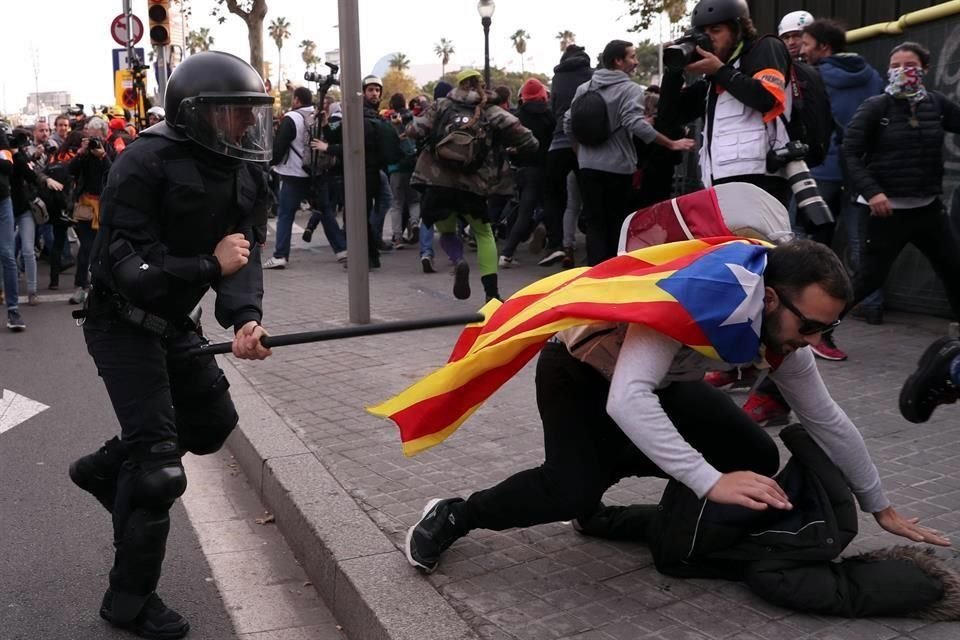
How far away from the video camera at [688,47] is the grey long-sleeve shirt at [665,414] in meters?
2.51

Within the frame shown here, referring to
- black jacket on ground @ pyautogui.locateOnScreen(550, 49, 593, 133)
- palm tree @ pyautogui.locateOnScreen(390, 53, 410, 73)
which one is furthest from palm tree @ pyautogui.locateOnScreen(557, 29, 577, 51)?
palm tree @ pyautogui.locateOnScreen(390, 53, 410, 73)

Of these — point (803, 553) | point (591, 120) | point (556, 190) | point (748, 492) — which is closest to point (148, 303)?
point (748, 492)

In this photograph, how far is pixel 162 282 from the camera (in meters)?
3.31

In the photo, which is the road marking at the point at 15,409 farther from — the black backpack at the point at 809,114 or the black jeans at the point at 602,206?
the black backpack at the point at 809,114

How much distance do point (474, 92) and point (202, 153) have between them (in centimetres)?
542

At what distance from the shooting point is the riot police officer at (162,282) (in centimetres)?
338

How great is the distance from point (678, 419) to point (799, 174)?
2493 millimetres

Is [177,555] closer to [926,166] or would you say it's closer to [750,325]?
[750,325]

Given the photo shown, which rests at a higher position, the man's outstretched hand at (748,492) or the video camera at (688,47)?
the video camera at (688,47)

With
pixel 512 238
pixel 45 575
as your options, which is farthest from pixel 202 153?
pixel 512 238

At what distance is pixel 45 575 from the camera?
13.2 ft

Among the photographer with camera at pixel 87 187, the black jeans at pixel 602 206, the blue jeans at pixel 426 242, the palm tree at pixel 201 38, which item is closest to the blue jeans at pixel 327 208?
the blue jeans at pixel 426 242

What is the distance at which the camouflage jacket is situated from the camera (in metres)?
8.53

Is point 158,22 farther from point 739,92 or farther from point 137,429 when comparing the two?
point 137,429
